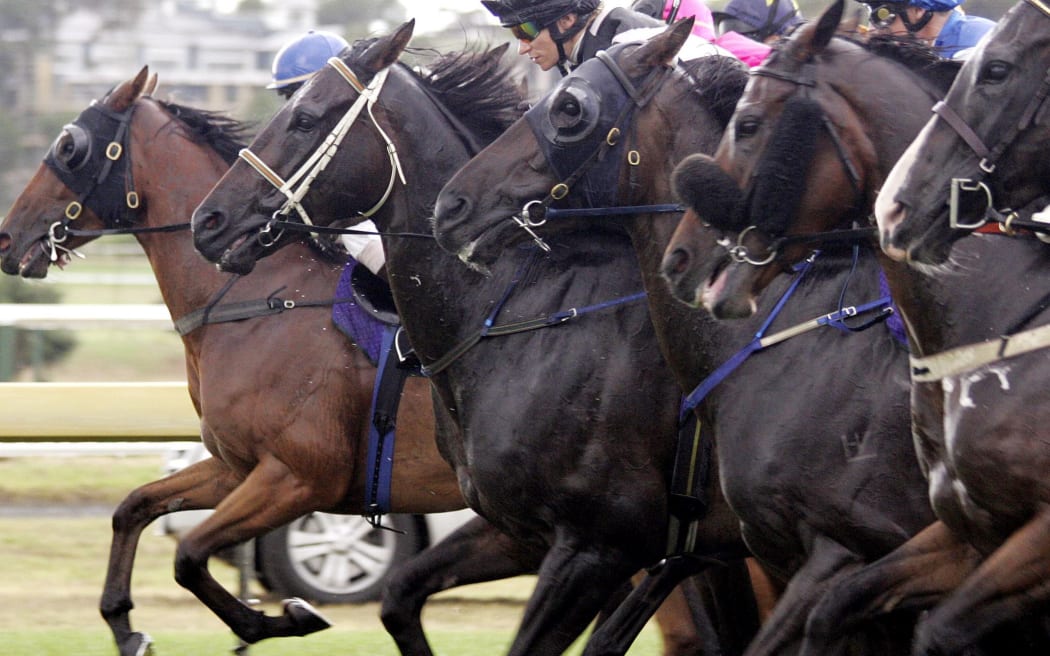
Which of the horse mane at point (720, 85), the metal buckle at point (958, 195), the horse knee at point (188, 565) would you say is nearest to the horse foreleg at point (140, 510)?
the horse knee at point (188, 565)

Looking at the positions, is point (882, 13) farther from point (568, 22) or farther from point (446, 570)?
point (446, 570)

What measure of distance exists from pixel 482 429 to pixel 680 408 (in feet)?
1.90

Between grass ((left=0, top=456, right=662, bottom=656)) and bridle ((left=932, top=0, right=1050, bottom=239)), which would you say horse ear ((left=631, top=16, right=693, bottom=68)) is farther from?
grass ((left=0, top=456, right=662, bottom=656))

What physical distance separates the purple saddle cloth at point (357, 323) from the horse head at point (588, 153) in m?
1.49

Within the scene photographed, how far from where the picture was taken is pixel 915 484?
4066 millimetres

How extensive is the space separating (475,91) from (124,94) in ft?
5.99

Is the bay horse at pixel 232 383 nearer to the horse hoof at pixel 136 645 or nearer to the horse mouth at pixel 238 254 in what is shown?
the horse hoof at pixel 136 645

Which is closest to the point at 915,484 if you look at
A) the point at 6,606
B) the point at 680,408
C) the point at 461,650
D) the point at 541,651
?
the point at 680,408

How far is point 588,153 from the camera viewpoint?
457 centimetres

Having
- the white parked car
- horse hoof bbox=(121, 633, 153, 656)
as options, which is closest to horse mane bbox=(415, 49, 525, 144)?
horse hoof bbox=(121, 633, 153, 656)

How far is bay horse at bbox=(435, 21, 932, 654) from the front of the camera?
4074 millimetres

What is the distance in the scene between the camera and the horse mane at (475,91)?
5371 millimetres

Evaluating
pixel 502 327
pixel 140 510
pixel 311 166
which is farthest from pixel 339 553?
pixel 502 327

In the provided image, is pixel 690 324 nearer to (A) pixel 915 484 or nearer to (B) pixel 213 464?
(A) pixel 915 484
